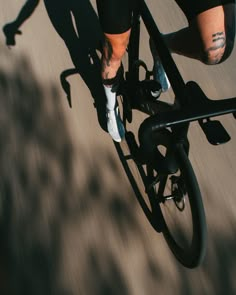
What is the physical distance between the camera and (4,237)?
1971mm

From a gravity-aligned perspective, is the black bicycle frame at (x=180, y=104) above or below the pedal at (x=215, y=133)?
above

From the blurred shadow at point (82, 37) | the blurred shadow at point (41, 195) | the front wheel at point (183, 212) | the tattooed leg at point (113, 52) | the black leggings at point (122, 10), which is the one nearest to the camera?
the front wheel at point (183, 212)

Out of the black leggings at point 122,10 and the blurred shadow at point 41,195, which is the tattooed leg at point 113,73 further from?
the blurred shadow at point 41,195

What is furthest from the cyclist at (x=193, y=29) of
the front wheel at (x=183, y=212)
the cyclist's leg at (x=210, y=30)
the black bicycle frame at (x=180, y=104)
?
the front wheel at (x=183, y=212)

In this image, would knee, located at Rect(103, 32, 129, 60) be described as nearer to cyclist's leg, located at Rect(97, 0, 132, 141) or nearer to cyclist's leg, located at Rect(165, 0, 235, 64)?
cyclist's leg, located at Rect(97, 0, 132, 141)

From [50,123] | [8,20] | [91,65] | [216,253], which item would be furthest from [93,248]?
[8,20]

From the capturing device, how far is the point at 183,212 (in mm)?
1851

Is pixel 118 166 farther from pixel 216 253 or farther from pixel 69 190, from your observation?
pixel 216 253

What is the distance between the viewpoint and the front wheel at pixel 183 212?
4.56 ft

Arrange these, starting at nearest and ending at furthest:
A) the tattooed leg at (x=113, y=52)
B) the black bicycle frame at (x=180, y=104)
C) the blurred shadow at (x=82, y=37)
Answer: the black bicycle frame at (x=180, y=104), the tattooed leg at (x=113, y=52), the blurred shadow at (x=82, y=37)

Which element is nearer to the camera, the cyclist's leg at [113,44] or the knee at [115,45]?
the cyclist's leg at [113,44]

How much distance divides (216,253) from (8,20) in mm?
2400

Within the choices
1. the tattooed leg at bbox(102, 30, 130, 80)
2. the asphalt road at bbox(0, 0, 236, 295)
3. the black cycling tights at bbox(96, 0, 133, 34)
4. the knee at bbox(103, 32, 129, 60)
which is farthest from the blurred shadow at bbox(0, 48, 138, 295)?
the black cycling tights at bbox(96, 0, 133, 34)

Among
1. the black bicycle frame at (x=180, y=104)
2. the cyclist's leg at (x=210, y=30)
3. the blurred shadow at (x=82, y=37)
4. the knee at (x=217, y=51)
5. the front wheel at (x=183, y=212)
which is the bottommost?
the front wheel at (x=183, y=212)
